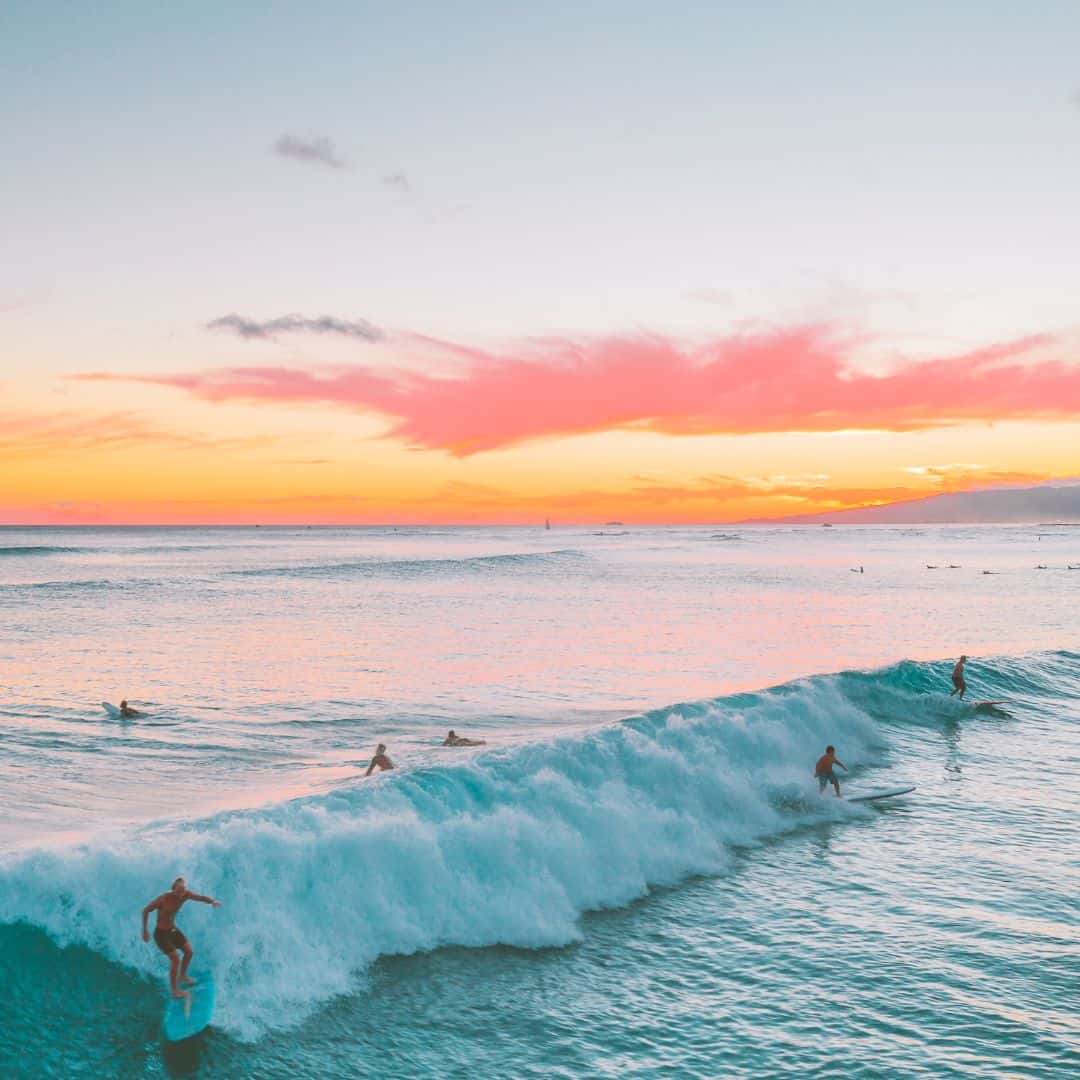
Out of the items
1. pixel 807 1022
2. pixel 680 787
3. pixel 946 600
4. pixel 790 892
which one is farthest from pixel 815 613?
pixel 807 1022

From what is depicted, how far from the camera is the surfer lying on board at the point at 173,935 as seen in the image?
13086 millimetres

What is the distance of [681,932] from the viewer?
15.7 meters

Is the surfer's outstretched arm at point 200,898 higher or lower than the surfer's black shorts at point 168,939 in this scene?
higher

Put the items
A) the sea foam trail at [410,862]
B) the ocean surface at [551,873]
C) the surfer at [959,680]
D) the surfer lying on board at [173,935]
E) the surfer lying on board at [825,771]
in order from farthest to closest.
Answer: the surfer at [959,680], the surfer lying on board at [825,771], the sea foam trail at [410,862], the surfer lying on board at [173,935], the ocean surface at [551,873]

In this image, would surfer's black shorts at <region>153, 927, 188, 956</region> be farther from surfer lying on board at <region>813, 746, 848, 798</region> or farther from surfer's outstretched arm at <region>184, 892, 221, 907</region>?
surfer lying on board at <region>813, 746, 848, 798</region>

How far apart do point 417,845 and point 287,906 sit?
2748 millimetres

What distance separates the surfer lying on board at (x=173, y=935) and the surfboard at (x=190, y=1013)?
17cm

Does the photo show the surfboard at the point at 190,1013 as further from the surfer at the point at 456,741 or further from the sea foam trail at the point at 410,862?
the surfer at the point at 456,741

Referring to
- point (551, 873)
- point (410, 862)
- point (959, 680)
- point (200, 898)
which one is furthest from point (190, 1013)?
point (959, 680)

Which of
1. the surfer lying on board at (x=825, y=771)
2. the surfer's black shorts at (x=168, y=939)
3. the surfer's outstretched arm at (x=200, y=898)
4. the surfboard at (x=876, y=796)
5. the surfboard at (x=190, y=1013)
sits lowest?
the surfboard at (x=876, y=796)

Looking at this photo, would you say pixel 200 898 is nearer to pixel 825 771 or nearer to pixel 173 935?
pixel 173 935

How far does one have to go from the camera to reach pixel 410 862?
16.6m

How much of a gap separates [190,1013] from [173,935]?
1.13 meters

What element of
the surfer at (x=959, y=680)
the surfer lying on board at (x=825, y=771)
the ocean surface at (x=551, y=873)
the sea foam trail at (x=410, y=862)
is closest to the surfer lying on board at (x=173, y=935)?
the ocean surface at (x=551, y=873)
